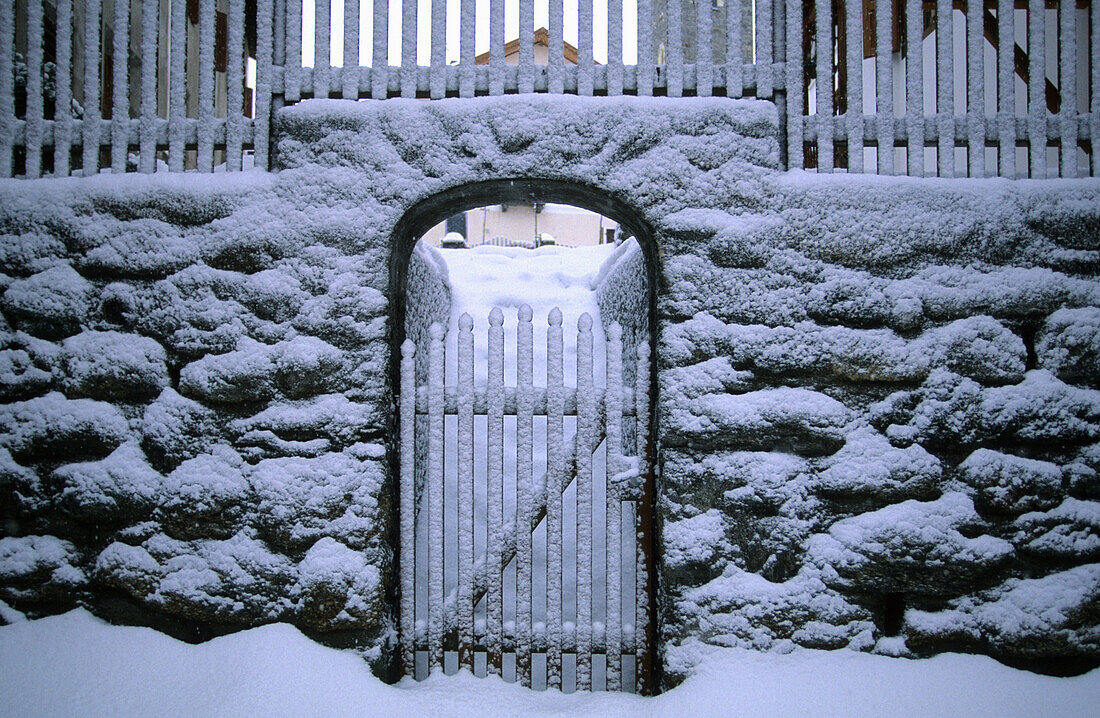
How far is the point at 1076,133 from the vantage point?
3.21 m

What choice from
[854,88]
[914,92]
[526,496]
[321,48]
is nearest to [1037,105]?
[914,92]

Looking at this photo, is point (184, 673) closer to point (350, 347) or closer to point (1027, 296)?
point (350, 347)

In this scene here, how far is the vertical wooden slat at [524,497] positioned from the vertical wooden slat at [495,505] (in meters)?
0.08

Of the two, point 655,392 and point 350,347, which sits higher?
point 350,347

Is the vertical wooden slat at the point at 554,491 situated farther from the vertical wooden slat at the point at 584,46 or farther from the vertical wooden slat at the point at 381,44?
the vertical wooden slat at the point at 381,44

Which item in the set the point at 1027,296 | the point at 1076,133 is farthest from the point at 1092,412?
the point at 1076,133

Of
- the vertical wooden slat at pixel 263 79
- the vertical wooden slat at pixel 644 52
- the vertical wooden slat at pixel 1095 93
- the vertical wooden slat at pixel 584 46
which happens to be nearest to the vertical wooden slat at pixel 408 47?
the vertical wooden slat at pixel 263 79

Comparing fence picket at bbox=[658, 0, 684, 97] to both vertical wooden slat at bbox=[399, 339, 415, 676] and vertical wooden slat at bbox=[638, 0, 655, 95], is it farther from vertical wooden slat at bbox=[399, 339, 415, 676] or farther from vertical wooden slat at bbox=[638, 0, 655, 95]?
vertical wooden slat at bbox=[399, 339, 415, 676]

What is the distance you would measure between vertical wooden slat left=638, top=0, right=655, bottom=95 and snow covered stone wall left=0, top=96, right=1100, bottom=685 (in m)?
0.14

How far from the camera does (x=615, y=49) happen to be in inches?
127

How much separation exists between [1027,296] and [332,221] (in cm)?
312

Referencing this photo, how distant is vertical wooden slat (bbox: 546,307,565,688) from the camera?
10.6 ft

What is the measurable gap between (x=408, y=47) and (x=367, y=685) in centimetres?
287

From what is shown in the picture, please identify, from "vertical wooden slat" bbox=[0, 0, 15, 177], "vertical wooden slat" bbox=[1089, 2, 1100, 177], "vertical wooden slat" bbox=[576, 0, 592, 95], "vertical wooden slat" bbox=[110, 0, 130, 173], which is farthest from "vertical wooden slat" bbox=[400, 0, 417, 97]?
"vertical wooden slat" bbox=[1089, 2, 1100, 177]
